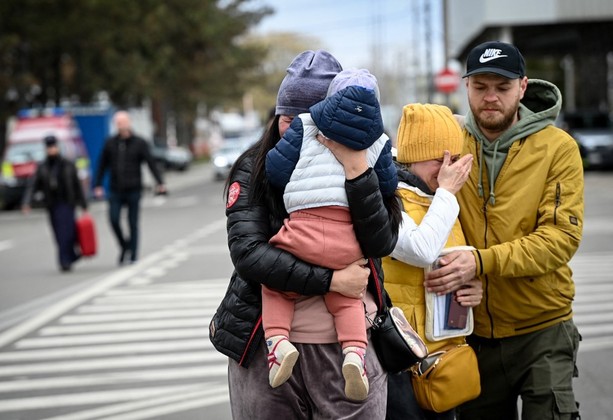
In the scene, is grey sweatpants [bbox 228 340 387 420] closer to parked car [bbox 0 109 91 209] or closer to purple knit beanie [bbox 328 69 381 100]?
purple knit beanie [bbox 328 69 381 100]

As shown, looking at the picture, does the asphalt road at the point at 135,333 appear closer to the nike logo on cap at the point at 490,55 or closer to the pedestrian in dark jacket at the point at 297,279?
the nike logo on cap at the point at 490,55

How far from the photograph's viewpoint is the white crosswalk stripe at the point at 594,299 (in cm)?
857

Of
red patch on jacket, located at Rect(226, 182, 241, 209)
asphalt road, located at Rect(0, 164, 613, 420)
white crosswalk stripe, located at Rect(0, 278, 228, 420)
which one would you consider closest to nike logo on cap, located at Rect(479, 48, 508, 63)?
red patch on jacket, located at Rect(226, 182, 241, 209)

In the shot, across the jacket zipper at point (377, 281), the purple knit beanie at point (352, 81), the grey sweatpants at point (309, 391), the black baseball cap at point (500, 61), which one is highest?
the purple knit beanie at point (352, 81)

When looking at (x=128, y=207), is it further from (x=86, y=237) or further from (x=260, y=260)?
(x=260, y=260)

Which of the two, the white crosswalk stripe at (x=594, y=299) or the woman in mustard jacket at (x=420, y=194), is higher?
the woman in mustard jacket at (x=420, y=194)

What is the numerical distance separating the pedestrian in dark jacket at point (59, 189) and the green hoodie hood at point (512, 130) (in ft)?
38.3

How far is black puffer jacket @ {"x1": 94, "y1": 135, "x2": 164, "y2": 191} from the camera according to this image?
14883 mm

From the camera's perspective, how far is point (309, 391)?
3471 millimetres

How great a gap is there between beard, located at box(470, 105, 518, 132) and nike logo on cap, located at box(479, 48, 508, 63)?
0.69 feet

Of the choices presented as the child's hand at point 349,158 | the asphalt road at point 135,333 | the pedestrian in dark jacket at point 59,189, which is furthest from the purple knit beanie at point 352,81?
the pedestrian in dark jacket at point 59,189

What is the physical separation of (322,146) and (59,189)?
12683 mm

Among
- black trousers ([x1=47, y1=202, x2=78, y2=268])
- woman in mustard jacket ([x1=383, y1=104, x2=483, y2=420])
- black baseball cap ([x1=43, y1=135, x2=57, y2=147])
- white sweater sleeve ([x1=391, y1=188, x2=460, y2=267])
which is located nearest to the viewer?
white sweater sleeve ([x1=391, y1=188, x2=460, y2=267])

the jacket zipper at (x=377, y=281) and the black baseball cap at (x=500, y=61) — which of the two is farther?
the black baseball cap at (x=500, y=61)
